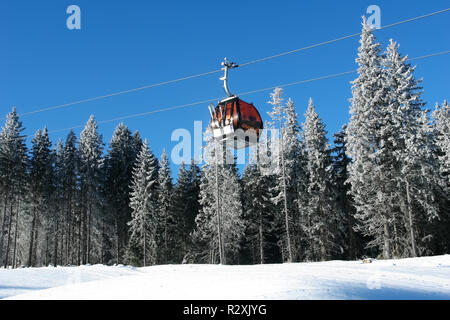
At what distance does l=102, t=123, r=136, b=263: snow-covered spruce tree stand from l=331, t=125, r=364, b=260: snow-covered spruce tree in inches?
968

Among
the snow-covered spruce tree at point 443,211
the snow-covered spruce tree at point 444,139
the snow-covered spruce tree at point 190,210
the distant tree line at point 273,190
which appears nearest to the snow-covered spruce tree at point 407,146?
the distant tree line at point 273,190

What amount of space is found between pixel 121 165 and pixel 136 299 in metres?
44.8

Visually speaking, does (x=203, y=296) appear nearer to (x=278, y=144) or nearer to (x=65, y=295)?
(x=65, y=295)

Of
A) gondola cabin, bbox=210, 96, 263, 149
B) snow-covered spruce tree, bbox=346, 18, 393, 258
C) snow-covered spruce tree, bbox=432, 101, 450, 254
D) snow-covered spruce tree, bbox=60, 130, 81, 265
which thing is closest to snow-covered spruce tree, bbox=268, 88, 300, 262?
snow-covered spruce tree, bbox=346, 18, 393, 258

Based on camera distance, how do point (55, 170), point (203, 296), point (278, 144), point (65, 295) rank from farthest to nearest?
point (55, 170) → point (278, 144) → point (65, 295) → point (203, 296)

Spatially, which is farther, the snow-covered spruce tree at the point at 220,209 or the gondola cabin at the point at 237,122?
the snow-covered spruce tree at the point at 220,209

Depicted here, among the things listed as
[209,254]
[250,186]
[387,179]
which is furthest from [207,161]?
[387,179]

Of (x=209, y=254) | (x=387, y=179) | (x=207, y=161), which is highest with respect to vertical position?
(x=207, y=161)

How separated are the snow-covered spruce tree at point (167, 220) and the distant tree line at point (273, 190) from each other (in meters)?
0.13

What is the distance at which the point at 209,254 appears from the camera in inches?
1624

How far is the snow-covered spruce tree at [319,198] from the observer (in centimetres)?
3684

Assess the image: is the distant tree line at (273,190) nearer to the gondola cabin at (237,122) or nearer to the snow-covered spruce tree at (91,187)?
the snow-covered spruce tree at (91,187)

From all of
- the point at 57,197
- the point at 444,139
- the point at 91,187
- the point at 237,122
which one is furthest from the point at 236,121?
the point at 57,197
